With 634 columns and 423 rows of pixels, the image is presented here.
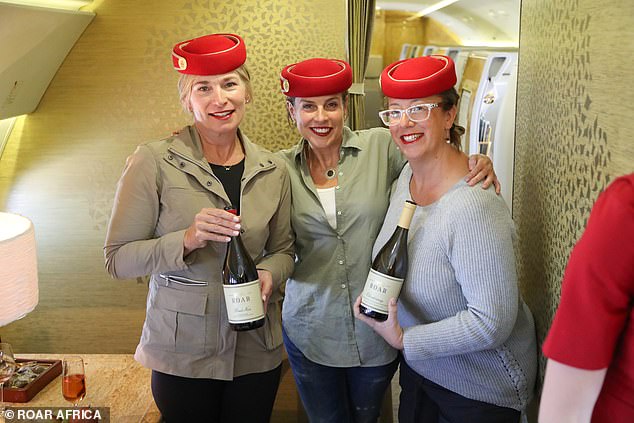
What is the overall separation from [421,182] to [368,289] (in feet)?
0.96

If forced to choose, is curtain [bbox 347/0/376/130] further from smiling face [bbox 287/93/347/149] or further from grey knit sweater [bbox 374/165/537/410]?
grey knit sweater [bbox 374/165/537/410]

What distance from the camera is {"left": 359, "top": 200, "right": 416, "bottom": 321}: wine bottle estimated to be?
1389 mm

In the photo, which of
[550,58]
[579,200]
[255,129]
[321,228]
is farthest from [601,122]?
[255,129]

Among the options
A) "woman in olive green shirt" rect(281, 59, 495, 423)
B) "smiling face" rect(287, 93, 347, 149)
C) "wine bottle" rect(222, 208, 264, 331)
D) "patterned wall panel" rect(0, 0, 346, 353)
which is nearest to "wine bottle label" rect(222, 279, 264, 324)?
"wine bottle" rect(222, 208, 264, 331)

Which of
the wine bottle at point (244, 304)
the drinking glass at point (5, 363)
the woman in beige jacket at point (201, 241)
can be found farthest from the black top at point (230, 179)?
the drinking glass at point (5, 363)

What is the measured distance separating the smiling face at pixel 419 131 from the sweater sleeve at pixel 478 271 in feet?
0.46

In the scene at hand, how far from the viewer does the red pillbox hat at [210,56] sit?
62.0 inches

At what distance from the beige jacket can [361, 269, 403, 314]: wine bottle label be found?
0.33 m

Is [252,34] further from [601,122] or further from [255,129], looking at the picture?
[601,122]

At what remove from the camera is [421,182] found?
1519mm

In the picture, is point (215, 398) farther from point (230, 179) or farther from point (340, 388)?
point (230, 179)

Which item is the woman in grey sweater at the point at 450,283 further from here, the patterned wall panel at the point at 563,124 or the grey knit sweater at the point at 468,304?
the patterned wall panel at the point at 563,124

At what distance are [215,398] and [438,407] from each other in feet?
1.90

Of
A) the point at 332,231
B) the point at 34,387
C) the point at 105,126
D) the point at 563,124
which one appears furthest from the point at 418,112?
the point at 105,126
